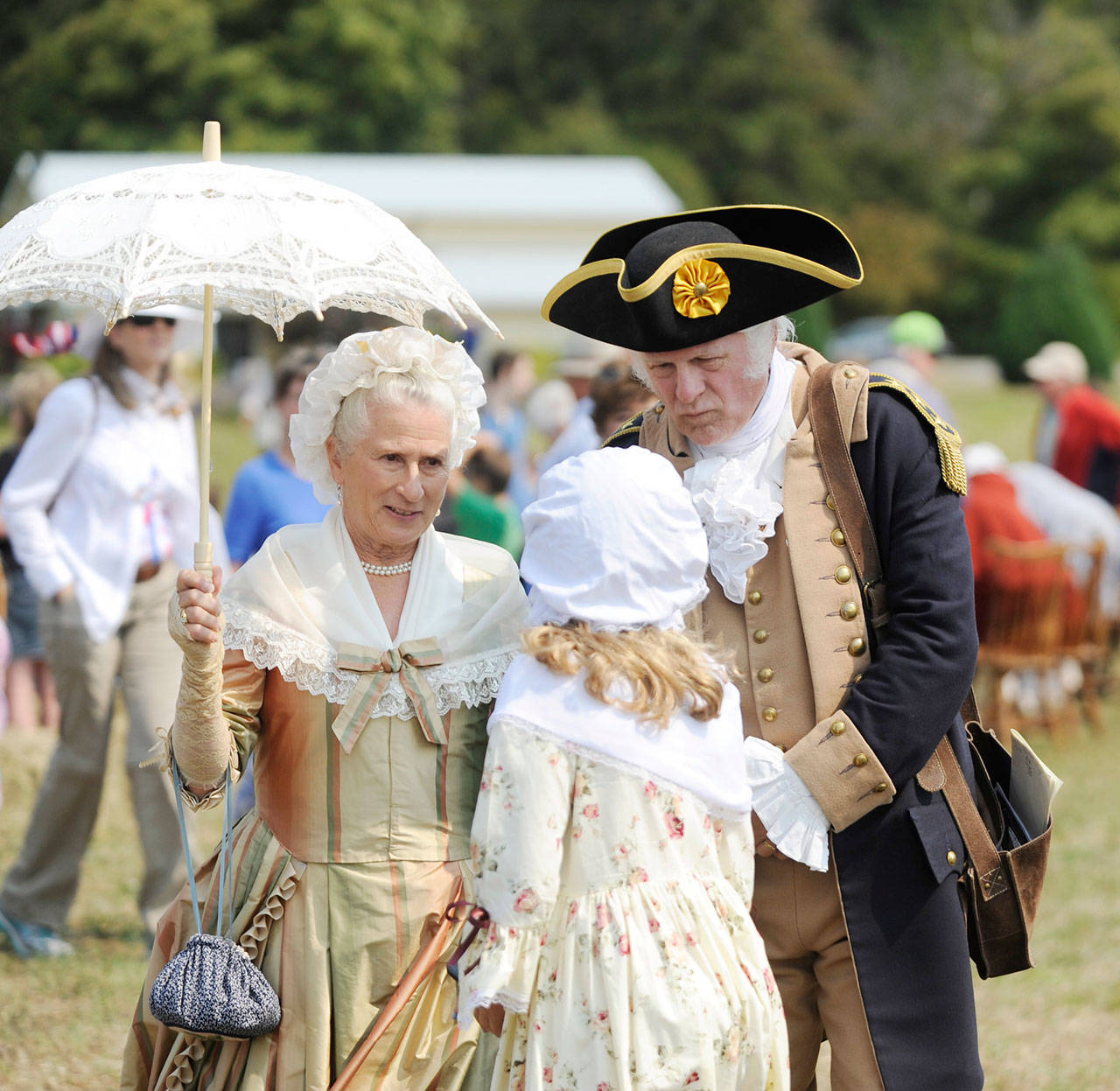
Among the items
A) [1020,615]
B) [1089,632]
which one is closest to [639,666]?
[1020,615]

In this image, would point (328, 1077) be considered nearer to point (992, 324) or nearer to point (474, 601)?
point (474, 601)

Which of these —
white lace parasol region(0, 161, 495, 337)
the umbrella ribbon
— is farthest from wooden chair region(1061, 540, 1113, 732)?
white lace parasol region(0, 161, 495, 337)

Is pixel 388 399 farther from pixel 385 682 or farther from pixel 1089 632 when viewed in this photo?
pixel 1089 632

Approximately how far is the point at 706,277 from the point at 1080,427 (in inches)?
306

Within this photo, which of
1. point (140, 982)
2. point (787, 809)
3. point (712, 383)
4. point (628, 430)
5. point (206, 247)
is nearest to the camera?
point (206, 247)

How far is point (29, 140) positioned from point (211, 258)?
31.2 m

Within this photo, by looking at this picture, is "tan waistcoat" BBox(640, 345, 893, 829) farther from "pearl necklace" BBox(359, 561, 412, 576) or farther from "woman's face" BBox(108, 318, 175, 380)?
"woman's face" BBox(108, 318, 175, 380)

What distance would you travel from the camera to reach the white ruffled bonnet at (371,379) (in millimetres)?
2740

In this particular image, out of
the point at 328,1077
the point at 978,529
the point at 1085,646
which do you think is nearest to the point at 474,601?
the point at 328,1077

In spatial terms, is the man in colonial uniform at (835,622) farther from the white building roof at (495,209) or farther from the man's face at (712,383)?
the white building roof at (495,209)

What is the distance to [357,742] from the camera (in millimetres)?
2719

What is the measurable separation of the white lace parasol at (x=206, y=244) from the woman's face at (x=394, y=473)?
0.21m

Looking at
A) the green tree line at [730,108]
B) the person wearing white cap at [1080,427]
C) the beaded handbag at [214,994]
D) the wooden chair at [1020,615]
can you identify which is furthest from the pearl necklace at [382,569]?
the green tree line at [730,108]

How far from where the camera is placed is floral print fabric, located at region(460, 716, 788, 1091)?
7.50ft
